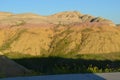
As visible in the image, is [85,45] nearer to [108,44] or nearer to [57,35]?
[108,44]

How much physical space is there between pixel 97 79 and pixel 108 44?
5688 centimetres

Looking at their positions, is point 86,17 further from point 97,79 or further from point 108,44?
point 97,79

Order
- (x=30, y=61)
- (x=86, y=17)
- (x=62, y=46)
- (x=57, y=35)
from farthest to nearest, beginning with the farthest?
(x=86, y=17) → (x=57, y=35) → (x=62, y=46) → (x=30, y=61)

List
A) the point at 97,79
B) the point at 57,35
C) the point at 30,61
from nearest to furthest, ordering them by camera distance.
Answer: the point at 97,79 → the point at 30,61 → the point at 57,35

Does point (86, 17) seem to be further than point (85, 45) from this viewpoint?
Yes

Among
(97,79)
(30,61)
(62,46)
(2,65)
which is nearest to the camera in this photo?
(97,79)

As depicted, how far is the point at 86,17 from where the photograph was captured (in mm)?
117188

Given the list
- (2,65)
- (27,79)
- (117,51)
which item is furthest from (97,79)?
(117,51)

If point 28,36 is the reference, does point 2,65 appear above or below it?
below

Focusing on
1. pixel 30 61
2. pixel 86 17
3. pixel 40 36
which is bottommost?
pixel 30 61

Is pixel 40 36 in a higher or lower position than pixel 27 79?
higher

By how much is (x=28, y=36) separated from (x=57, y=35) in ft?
19.9

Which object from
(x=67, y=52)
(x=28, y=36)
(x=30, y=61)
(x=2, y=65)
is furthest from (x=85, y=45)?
(x=2, y=65)

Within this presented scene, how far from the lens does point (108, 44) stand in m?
67.6
